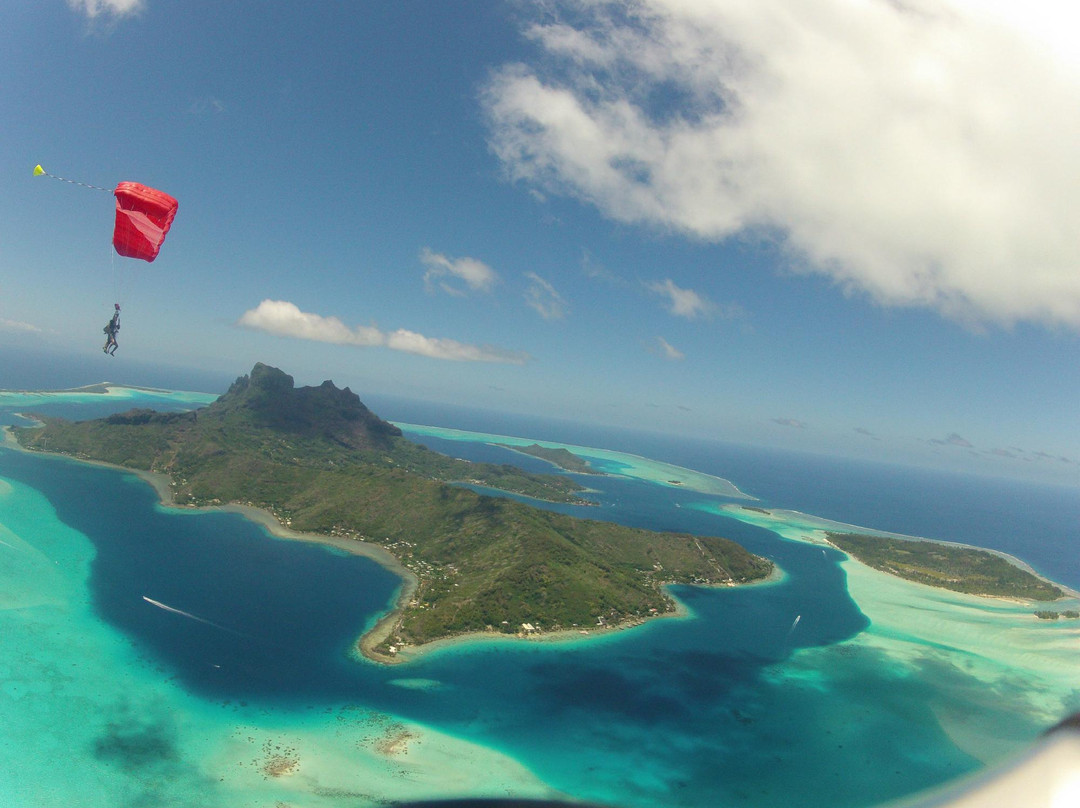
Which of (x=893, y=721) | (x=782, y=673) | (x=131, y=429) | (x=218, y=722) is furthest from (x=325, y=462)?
(x=893, y=721)

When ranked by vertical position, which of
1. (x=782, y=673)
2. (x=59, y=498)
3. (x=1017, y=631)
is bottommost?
(x=59, y=498)

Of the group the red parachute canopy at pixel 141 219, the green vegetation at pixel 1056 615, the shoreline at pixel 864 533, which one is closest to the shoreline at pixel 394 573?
the green vegetation at pixel 1056 615

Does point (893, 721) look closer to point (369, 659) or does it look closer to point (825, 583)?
point (369, 659)

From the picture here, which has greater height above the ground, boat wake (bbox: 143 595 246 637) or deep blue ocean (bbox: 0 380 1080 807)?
deep blue ocean (bbox: 0 380 1080 807)

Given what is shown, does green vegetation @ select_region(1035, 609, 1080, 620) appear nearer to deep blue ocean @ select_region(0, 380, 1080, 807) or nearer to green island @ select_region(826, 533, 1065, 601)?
green island @ select_region(826, 533, 1065, 601)

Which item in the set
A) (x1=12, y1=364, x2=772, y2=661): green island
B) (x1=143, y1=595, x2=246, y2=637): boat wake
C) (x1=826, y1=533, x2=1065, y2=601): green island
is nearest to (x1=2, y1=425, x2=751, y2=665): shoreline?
(x1=12, y1=364, x2=772, y2=661): green island

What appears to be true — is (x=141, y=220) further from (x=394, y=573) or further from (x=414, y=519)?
(x=414, y=519)
